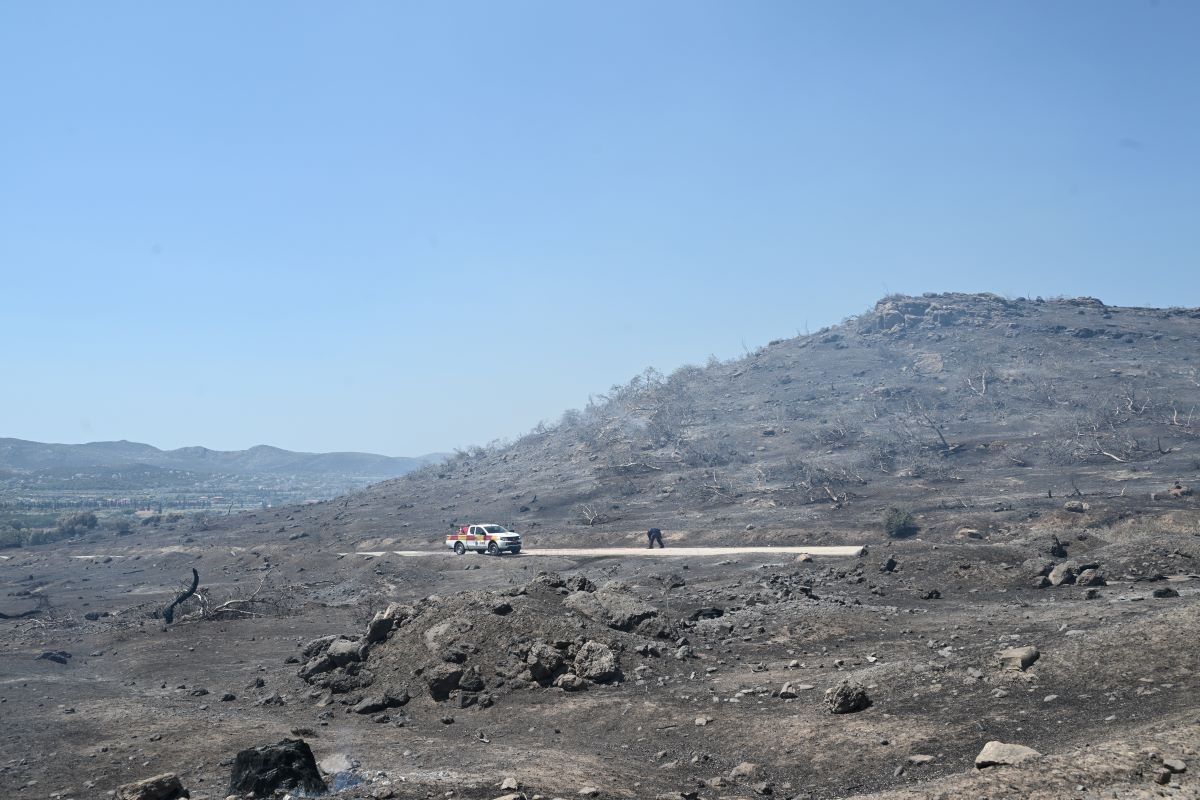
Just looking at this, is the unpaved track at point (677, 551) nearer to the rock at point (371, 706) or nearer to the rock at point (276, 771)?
the rock at point (371, 706)

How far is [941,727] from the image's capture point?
10648 millimetres

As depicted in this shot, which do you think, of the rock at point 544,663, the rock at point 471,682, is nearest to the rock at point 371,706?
the rock at point 471,682

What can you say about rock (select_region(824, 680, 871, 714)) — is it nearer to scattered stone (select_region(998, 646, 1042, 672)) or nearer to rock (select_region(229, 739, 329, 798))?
scattered stone (select_region(998, 646, 1042, 672))

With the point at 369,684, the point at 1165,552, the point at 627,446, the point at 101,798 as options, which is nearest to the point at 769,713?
the point at 369,684

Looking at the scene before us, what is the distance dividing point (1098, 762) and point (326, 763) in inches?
380

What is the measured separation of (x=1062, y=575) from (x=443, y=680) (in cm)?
1479

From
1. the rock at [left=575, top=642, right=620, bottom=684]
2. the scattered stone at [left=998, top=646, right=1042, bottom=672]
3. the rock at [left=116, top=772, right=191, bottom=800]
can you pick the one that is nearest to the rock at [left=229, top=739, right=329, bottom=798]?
the rock at [left=116, top=772, right=191, bottom=800]

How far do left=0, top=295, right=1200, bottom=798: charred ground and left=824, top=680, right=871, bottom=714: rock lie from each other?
0.43 ft

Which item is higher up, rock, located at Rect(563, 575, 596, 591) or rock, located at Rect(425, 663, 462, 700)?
rock, located at Rect(563, 575, 596, 591)

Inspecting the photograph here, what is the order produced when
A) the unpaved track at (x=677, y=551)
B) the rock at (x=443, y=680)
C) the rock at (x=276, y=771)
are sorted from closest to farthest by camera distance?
the rock at (x=276, y=771) → the rock at (x=443, y=680) → the unpaved track at (x=677, y=551)

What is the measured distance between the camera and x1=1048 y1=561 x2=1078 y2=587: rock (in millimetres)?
19656

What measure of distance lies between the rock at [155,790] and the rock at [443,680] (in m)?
4.88

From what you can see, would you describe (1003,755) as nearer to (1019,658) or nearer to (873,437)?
(1019,658)

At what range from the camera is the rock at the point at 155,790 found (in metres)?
10.4
